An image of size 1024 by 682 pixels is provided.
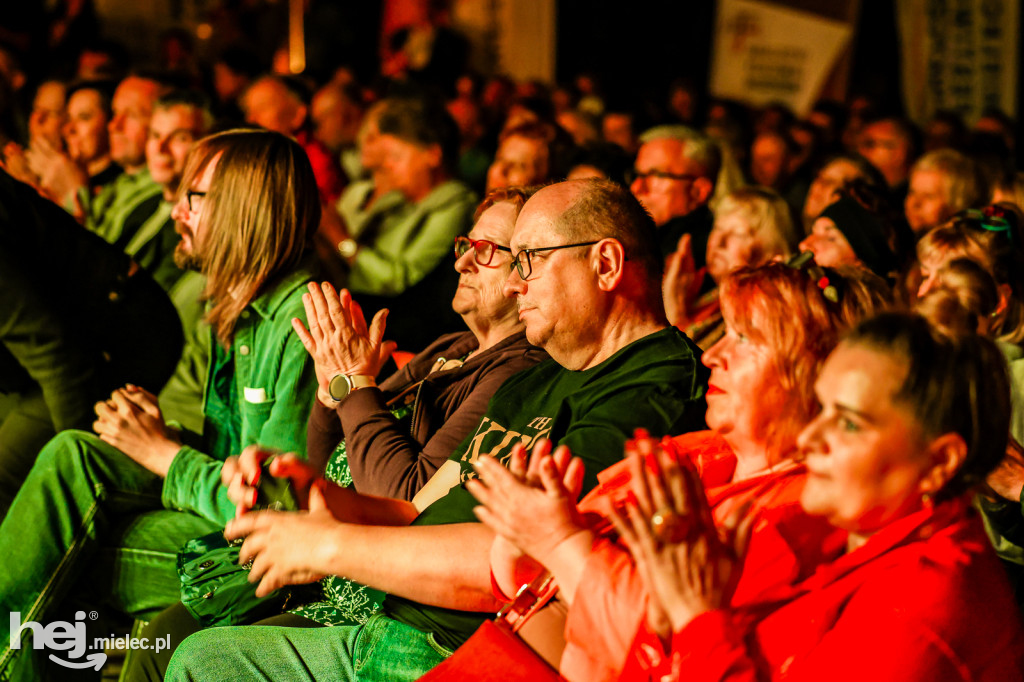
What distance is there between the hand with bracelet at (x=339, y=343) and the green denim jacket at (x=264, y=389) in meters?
0.24

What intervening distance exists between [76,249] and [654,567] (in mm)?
1962

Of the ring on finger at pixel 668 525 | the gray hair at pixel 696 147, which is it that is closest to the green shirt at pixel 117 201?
the gray hair at pixel 696 147

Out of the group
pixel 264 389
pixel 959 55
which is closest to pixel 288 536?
pixel 264 389

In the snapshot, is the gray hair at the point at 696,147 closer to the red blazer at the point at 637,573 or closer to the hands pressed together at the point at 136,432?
the hands pressed together at the point at 136,432

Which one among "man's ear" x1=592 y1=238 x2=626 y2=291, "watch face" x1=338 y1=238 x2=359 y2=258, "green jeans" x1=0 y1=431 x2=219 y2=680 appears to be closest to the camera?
"man's ear" x1=592 y1=238 x2=626 y2=291

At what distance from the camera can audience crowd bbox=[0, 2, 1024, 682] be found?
1.22 meters

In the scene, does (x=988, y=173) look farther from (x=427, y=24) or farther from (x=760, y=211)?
(x=427, y=24)

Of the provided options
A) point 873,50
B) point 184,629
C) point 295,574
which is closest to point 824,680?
point 295,574

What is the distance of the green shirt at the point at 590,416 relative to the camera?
161 centimetres

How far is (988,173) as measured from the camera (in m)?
4.00

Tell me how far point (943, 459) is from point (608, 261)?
811 millimetres

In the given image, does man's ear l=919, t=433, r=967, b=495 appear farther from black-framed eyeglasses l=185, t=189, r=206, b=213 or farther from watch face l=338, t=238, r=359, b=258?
watch face l=338, t=238, r=359, b=258

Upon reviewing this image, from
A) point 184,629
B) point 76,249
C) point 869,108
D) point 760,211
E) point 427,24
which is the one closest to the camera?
point 184,629

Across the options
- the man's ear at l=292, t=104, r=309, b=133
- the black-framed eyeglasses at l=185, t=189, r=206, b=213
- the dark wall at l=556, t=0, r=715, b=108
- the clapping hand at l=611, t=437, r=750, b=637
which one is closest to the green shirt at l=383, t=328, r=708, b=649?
the clapping hand at l=611, t=437, r=750, b=637
